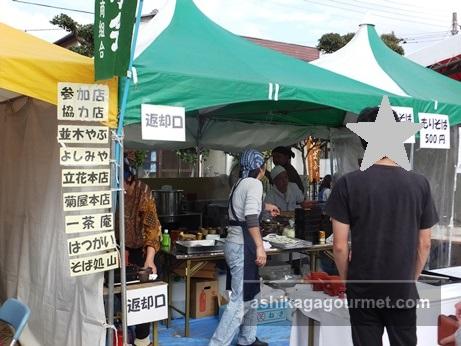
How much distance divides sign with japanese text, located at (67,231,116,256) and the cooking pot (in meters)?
3.81

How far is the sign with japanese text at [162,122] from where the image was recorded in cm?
298

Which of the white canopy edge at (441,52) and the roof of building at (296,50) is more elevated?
the roof of building at (296,50)

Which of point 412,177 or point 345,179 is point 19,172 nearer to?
point 345,179

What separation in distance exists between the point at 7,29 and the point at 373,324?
3.50 meters

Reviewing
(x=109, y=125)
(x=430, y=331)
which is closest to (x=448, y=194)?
(x=430, y=331)

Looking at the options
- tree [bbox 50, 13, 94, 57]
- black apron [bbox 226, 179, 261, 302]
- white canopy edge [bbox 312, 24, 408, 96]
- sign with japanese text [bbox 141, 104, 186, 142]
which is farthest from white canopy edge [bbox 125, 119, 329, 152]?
tree [bbox 50, 13, 94, 57]

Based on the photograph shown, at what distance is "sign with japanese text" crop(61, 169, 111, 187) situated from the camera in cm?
283

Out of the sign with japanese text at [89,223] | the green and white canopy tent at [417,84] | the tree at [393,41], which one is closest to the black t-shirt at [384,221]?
the sign with japanese text at [89,223]

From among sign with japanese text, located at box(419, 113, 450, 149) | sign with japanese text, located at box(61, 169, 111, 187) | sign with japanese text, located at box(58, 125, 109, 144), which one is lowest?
sign with japanese text, located at box(61, 169, 111, 187)

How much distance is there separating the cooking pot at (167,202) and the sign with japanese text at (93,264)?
3.80 metres

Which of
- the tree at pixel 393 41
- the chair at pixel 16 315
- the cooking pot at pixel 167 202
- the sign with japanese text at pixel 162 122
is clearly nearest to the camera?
the chair at pixel 16 315

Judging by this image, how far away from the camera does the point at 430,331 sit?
317 cm

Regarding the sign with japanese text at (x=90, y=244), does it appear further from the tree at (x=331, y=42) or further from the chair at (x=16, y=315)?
the tree at (x=331, y=42)

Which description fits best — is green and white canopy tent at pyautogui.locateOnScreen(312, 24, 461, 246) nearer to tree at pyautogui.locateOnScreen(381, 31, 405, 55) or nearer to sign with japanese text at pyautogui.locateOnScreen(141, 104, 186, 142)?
sign with japanese text at pyautogui.locateOnScreen(141, 104, 186, 142)
